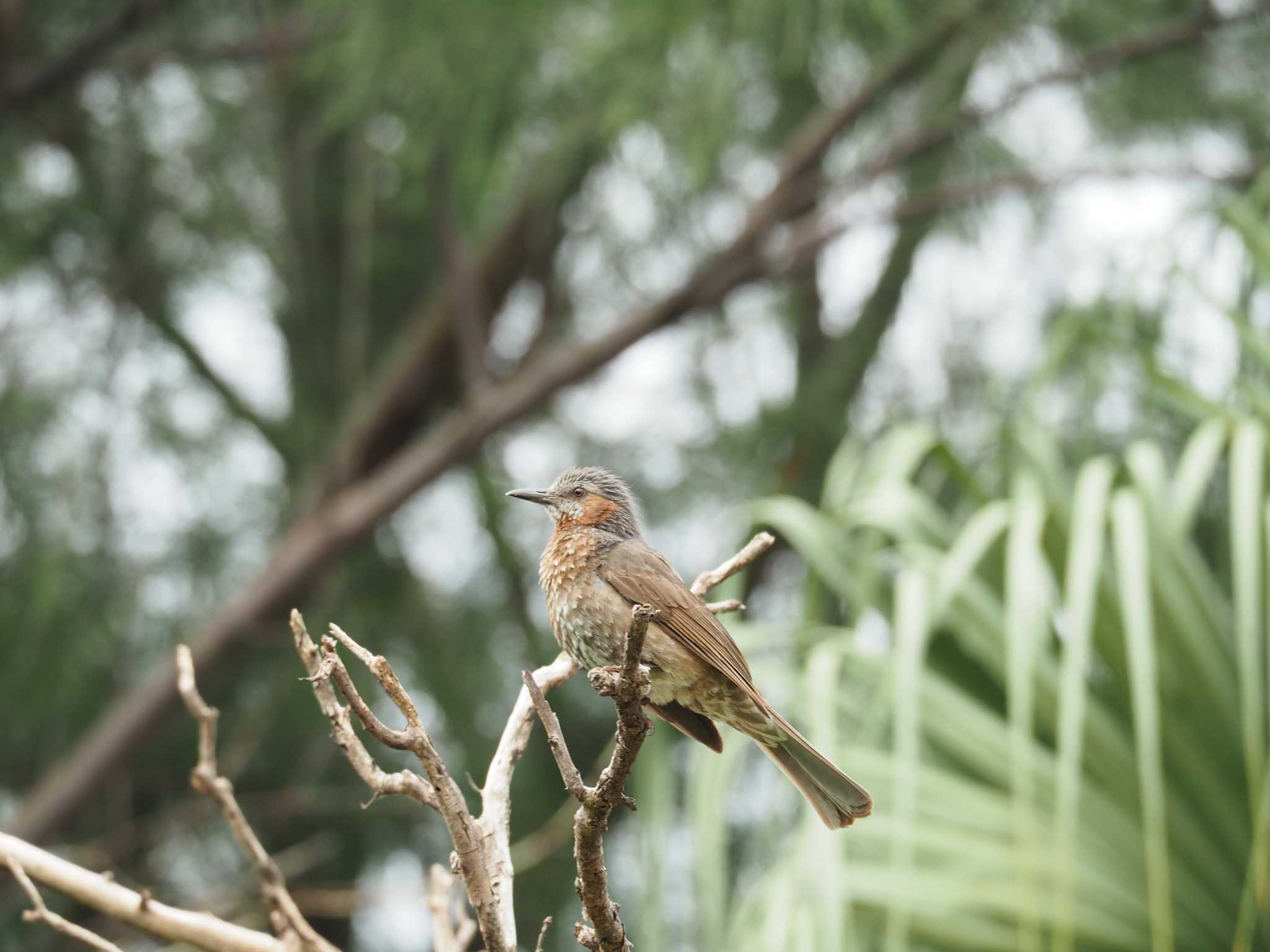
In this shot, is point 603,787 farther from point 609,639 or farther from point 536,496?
point 536,496

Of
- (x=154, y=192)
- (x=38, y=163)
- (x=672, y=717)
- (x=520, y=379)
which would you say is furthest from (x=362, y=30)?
(x=672, y=717)

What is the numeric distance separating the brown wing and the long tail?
0.41ft

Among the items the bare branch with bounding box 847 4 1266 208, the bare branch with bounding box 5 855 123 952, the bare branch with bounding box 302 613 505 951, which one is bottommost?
the bare branch with bounding box 5 855 123 952

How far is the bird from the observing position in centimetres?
236

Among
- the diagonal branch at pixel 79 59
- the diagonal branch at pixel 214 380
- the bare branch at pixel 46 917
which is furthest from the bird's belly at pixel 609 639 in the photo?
the diagonal branch at pixel 79 59

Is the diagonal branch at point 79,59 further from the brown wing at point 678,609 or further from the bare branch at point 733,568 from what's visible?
the bare branch at point 733,568

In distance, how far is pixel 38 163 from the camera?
21.6 feet

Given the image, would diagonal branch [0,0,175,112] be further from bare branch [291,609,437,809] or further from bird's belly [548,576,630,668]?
bare branch [291,609,437,809]

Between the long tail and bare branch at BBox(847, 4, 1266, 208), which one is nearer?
the long tail

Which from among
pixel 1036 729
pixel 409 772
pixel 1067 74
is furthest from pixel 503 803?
pixel 1067 74

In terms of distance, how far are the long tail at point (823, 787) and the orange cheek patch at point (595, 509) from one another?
665 mm

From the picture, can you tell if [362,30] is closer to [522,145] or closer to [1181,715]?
[522,145]

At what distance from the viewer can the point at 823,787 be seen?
2342 millimetres

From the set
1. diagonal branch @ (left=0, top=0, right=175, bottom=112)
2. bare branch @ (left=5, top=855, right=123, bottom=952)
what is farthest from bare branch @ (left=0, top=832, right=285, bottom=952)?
diagonal branch @ (left=0, top=0, right=175, bottom=112)
